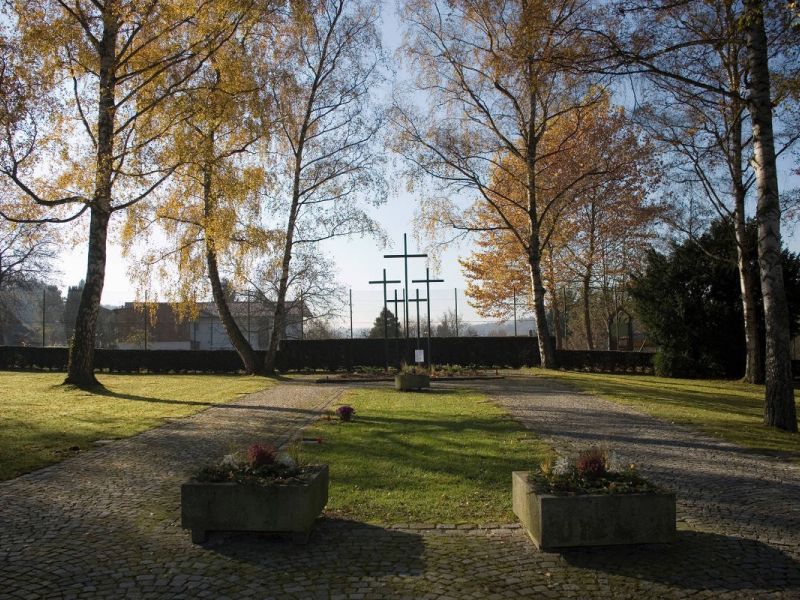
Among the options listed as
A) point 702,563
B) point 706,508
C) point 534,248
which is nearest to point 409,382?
point 534,248

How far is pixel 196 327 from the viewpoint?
46031 millimetres

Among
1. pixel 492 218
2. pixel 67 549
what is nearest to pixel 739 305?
pixel 492 218

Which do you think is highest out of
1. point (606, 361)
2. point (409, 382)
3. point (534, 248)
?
point (534, 248)

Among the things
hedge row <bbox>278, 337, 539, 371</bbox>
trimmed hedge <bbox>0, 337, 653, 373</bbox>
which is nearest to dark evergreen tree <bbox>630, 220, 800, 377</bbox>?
trimmed hedge <bbox>0, 337, 653, 373</bbox>

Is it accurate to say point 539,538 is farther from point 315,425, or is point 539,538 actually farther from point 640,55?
point 640,55

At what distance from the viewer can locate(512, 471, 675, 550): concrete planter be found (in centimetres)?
430

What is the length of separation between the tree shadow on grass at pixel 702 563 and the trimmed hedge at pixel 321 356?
72.5ft

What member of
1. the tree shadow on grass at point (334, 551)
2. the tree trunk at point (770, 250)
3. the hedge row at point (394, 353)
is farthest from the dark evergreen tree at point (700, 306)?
the tree shadow on grass at point (334, 551)

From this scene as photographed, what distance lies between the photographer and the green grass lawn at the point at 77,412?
8039mm

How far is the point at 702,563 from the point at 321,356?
24118 millimetres

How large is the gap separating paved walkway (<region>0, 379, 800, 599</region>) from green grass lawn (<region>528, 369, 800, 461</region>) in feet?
7.61

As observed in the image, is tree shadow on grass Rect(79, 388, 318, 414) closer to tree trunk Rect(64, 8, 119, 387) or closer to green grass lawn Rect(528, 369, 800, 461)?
tree trunk Rect(64, 8, 119, 387)

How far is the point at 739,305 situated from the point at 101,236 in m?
19.7

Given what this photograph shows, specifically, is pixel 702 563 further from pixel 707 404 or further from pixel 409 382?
pixel 409 382
